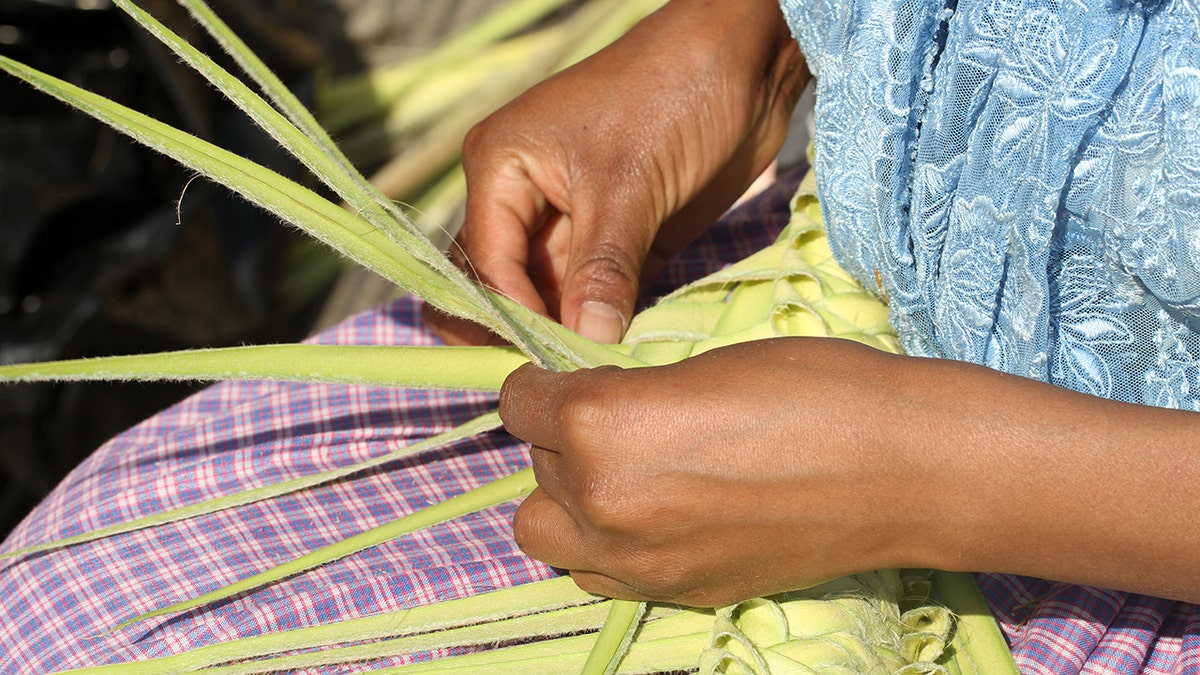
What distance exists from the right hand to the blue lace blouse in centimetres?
21

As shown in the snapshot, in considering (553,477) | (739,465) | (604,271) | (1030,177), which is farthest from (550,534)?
(1030,177)

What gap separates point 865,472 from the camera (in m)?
0.62

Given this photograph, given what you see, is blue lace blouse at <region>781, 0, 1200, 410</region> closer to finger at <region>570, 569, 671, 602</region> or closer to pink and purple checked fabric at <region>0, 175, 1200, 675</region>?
pink and purple checked fabric at <region>0, 175, 1200, 675</region>

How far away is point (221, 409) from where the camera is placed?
1.05 metres

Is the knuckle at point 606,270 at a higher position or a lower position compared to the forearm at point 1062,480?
higher

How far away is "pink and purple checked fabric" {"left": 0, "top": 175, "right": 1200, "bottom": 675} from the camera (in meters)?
0.80

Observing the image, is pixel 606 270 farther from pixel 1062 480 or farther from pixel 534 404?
pixel 1062 480

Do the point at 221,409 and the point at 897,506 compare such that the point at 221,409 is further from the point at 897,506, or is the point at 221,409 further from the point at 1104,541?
the point at 1104,541

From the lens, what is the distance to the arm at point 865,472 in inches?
23.8

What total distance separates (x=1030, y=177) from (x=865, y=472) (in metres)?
0.24

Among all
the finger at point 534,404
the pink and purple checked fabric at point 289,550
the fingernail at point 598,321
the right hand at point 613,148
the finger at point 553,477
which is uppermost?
the right hand at point 613,148

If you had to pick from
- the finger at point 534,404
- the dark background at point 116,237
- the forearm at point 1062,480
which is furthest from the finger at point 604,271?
the dark background at point 116,237

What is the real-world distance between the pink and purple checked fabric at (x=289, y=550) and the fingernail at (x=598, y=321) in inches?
6.2

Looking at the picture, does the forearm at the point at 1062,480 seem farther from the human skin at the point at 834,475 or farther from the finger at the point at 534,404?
the finger at the point at 534,404
